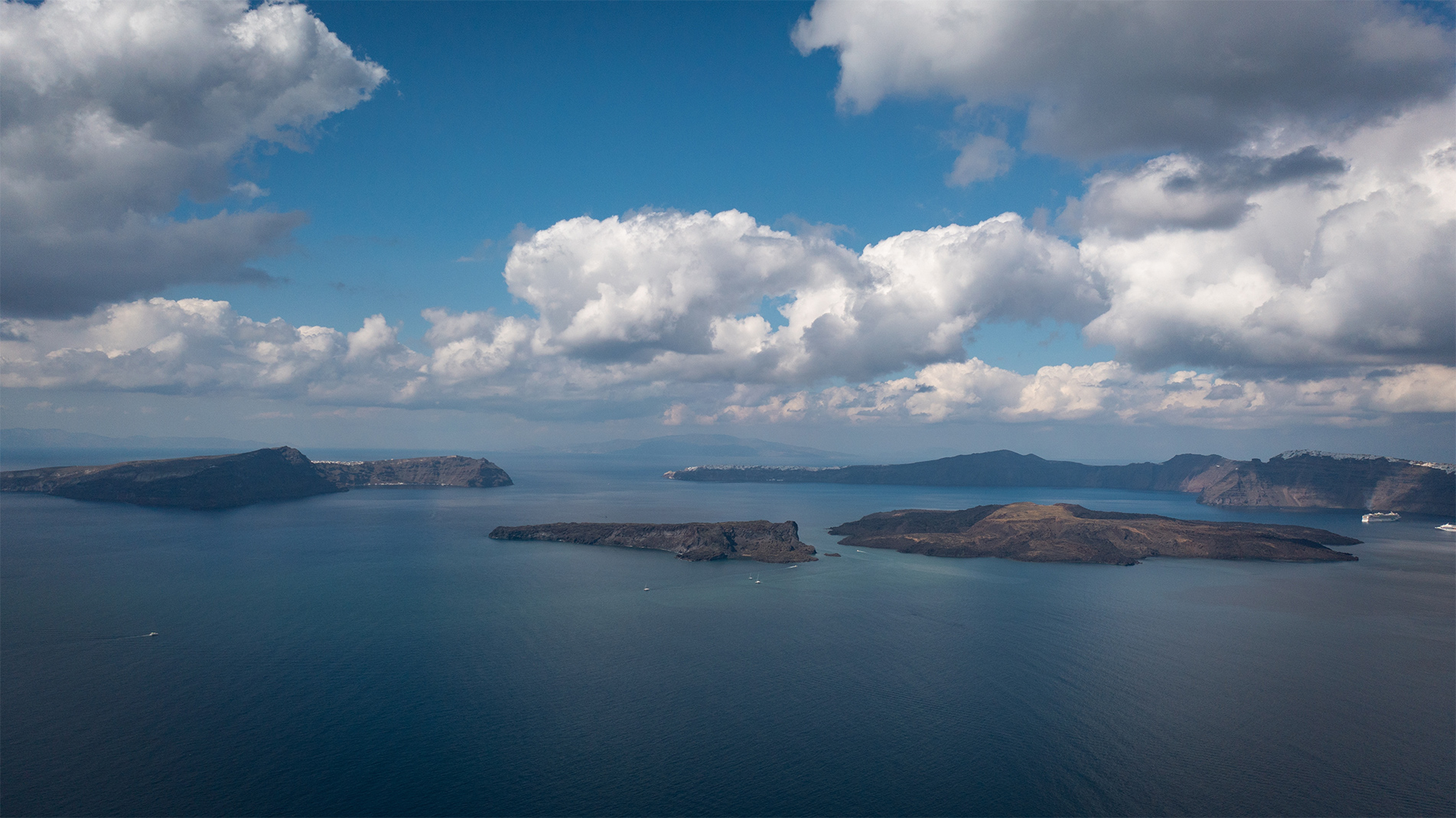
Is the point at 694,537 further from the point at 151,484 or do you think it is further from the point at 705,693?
the point at 151,484

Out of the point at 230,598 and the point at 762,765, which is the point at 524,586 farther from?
the point at 762,765

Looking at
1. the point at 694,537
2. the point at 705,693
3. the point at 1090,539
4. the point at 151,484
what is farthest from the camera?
the point at 151,484

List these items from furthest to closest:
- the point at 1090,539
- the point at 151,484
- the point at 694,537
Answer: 1. the point at 151,484
2. the point at 1090,539
3. the point at 694,537

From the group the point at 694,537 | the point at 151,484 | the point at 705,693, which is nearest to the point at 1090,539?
the point at 694,537

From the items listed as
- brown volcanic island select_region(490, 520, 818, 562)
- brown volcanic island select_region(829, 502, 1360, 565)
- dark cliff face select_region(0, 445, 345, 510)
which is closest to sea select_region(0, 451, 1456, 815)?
brown volcanic island select_region(490, 520, 818, 562)

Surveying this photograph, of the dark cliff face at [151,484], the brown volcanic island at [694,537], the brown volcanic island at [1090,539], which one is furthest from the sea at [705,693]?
the dark cliff face at [151,484]

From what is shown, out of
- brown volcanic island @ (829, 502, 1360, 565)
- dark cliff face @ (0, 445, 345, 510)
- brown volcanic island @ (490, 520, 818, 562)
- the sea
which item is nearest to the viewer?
the sea

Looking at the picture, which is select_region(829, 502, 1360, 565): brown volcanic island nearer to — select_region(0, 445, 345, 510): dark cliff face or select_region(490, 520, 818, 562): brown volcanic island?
select_region(490, 520, 818, 562): brown volcanic island
